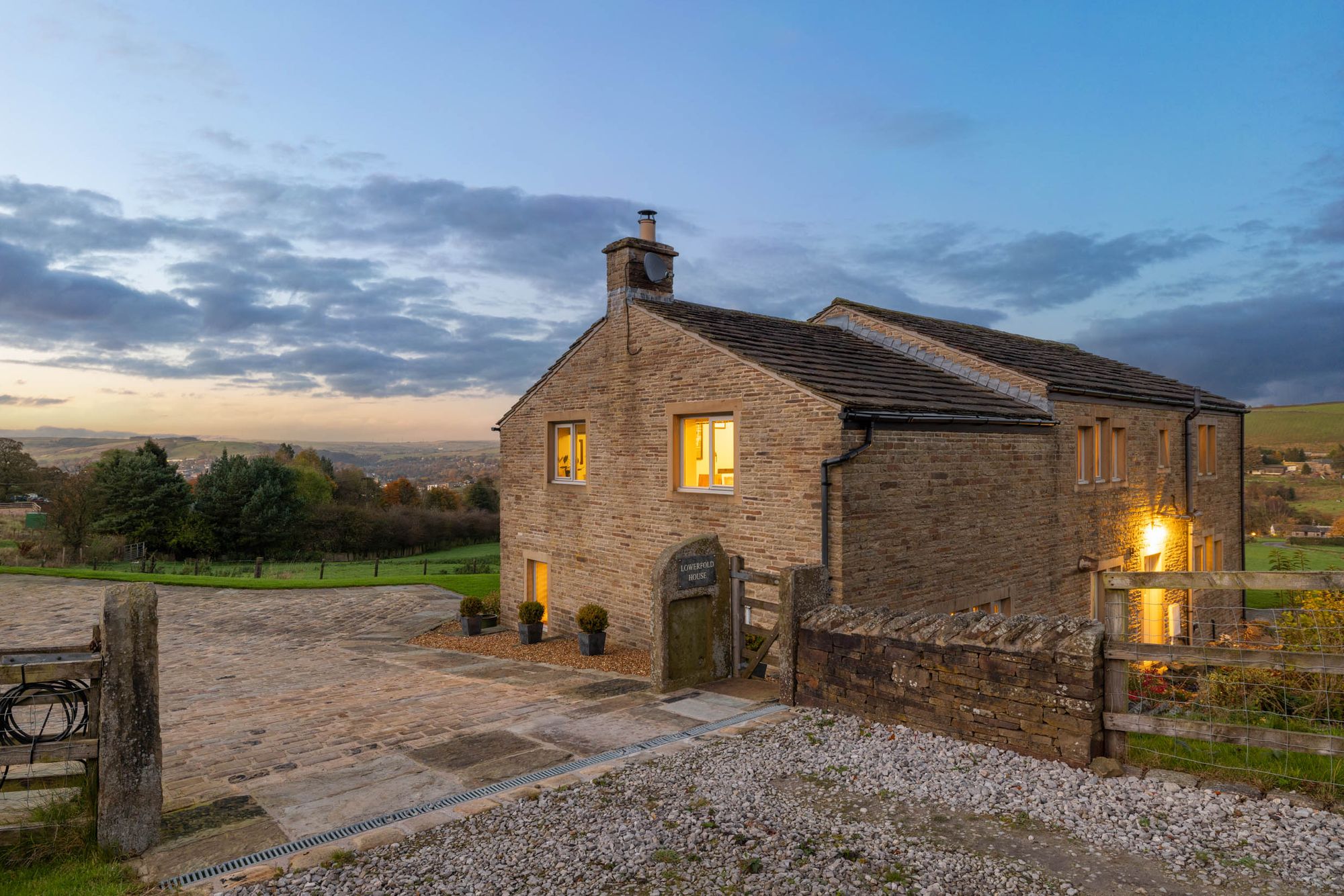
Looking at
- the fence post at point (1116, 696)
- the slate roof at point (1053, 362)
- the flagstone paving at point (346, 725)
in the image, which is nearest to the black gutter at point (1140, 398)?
the slate roof at point (1053, 362)

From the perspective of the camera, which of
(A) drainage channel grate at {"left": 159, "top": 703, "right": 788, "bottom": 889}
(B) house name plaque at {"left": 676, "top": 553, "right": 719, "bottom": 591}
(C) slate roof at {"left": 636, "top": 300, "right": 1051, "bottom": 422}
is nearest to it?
(A) drainage channel grate at {"left": 159, "top": 703, "right": 788, "bottom": 889}

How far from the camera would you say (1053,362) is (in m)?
17.7

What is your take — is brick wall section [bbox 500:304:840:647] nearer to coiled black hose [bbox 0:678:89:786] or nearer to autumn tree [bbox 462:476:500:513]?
coiled black hose [bbox 0:678:89:786]

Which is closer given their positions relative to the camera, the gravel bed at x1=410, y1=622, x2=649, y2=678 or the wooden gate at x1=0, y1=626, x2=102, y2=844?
the wooden gate at x1=0, y1=626, x2=102, y2=844

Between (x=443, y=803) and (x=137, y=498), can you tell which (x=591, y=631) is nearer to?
(x=443, y=803)

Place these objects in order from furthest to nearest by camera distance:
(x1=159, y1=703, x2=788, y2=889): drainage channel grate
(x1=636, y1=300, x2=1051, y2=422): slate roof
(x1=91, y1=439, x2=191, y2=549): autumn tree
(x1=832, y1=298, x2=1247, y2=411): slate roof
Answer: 1. (x1=91, y1=439, x2=191, y2=549): autumn tree
2. (x1=832, y1=298, x2=1247, y2=411): slate roof
3. (x1=636, y1=300, x2=1051, y2=422): slate roof
4. (x1=159, y1=703, x2=788, y2=889): drainage channel grate

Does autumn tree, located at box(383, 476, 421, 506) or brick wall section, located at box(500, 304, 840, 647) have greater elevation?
brick wall section, located at box(500, 304, 840, 647)

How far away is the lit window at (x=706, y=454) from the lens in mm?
12805

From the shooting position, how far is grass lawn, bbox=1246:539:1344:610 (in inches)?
949

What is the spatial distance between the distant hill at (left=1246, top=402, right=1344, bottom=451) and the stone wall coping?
7788 cm

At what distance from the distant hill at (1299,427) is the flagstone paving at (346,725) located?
257 feet

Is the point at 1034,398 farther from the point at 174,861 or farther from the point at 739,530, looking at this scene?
the point at 174,861

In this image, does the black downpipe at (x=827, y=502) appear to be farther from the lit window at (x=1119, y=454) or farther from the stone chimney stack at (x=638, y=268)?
the lit window at (x=1119, y=454)

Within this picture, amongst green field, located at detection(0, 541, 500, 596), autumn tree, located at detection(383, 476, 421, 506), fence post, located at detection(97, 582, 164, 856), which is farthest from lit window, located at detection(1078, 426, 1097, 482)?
autumn tree, located at detection(383, 476, 421, 506)
